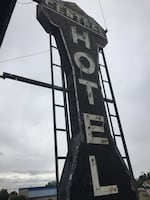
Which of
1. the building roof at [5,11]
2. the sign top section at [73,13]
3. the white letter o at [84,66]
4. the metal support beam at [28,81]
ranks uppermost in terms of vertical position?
the sign top section at [73,13]

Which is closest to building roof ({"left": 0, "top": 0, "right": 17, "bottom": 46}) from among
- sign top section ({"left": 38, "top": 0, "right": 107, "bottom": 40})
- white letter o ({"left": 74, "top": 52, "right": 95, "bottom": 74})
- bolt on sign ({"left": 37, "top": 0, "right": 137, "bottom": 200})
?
bolt on sign ({"left": 37, "top": 0, "right": 137, "bottom": 200})

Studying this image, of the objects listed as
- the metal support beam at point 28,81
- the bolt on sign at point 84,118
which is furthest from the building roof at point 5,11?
the bolt on sign at point 84,118

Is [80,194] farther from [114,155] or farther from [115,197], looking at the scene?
[114,155]

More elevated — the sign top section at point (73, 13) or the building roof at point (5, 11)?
the sign top section at point (73, 13)

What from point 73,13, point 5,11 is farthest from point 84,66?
point 5,11

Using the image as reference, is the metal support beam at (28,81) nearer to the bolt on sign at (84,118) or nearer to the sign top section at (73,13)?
the bolt on sign at (84,118)

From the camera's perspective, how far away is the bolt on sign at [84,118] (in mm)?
5954

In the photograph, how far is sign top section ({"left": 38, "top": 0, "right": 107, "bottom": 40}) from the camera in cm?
844

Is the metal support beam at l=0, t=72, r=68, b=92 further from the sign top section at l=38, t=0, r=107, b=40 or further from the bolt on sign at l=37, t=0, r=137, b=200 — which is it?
the sign top section at l=38, t=0, r=107, b=40

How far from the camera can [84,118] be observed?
271 inches

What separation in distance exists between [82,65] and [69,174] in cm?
382

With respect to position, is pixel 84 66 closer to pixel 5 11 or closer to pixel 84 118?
pixel 84 118

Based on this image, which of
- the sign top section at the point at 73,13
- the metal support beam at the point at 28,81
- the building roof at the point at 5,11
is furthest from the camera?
the sign top section at the point at 73,13

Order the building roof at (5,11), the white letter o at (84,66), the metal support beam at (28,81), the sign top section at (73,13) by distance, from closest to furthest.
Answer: the building roof at (5,11) < the metal support beam at (28,81) < the white letter o at (84,66) < the sign top section at (73,13)
